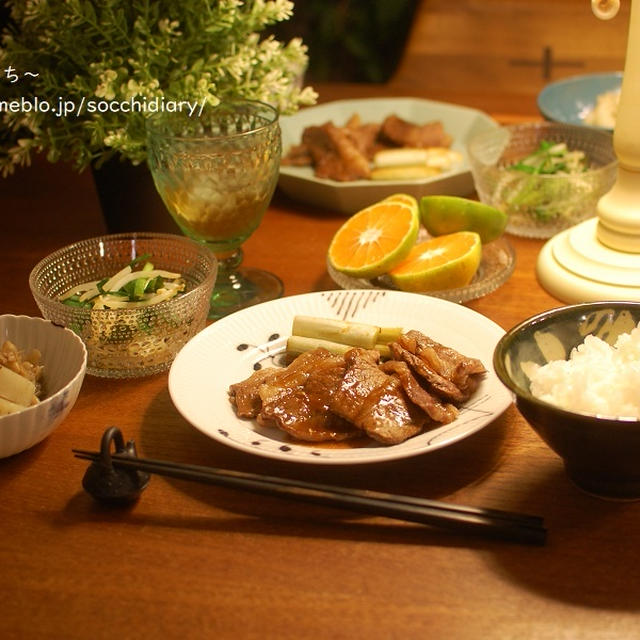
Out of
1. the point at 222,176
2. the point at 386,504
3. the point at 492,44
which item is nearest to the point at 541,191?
the point at 222,176

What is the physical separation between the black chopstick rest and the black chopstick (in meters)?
0.03

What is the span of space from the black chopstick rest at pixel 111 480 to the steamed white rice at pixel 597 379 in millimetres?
444

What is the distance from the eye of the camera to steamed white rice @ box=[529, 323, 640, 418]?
0.84 m

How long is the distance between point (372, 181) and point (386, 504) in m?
0.94

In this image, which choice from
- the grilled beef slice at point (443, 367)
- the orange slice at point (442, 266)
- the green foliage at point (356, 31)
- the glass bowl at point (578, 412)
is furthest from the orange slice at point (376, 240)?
the green foliage at point (356, 31)

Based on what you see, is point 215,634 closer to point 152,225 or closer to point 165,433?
point 165,433

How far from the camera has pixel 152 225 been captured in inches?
61.0

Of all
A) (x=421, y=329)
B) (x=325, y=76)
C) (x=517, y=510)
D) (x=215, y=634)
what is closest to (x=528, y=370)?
(x=517, y=510)

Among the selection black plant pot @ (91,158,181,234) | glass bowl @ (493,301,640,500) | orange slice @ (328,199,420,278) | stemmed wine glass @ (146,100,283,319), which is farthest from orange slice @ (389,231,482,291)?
black plant pot @ (91,158,181,234)

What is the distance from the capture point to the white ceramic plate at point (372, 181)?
164 centimetres

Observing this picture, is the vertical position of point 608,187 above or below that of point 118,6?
below

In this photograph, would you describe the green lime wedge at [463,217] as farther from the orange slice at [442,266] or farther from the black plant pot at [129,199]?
the black plant pot at [129,199]

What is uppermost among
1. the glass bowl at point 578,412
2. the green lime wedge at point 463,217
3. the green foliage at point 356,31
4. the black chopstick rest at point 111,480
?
the glass bowl at point 578,412

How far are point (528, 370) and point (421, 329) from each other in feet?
0.90
